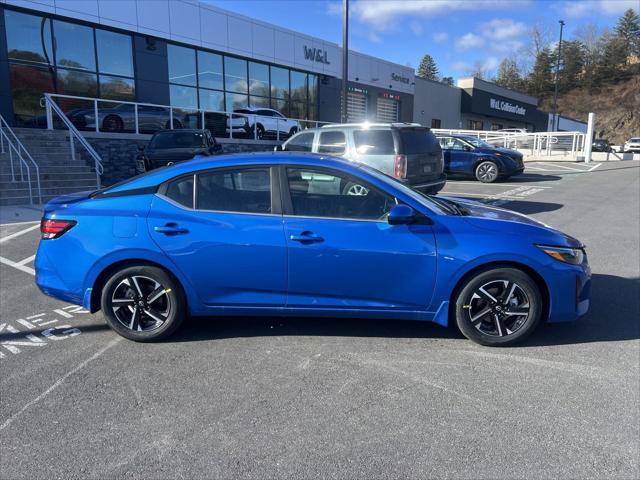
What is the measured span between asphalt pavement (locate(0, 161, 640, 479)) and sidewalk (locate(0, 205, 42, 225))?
19.2 ft

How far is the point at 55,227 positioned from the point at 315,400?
8.43 ft

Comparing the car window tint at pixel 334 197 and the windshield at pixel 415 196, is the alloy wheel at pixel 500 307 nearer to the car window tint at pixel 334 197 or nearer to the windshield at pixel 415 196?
the windshield at pixel 415 196

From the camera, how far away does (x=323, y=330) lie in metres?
4.30

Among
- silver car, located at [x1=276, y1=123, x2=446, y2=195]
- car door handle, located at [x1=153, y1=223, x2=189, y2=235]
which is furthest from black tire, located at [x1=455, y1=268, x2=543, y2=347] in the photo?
silver car, located at [x1=276, y1=123, x2=446, y2=195]

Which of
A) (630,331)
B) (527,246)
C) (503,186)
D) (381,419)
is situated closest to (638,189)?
(503,186)

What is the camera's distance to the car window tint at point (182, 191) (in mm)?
3980

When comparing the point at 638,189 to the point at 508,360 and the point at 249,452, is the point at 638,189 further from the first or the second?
the point at 249,452

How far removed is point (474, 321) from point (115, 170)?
575 inches

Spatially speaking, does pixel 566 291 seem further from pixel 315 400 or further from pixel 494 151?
pixel 494 151

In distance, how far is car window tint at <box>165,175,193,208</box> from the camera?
3980 millimetres

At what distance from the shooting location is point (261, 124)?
2183cm

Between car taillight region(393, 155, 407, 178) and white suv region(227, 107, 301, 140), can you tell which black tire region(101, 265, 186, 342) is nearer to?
car taillight region(393, 155, 407, 178)

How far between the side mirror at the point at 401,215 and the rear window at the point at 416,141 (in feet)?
18.1

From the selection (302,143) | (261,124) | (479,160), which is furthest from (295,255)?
(261,124)
